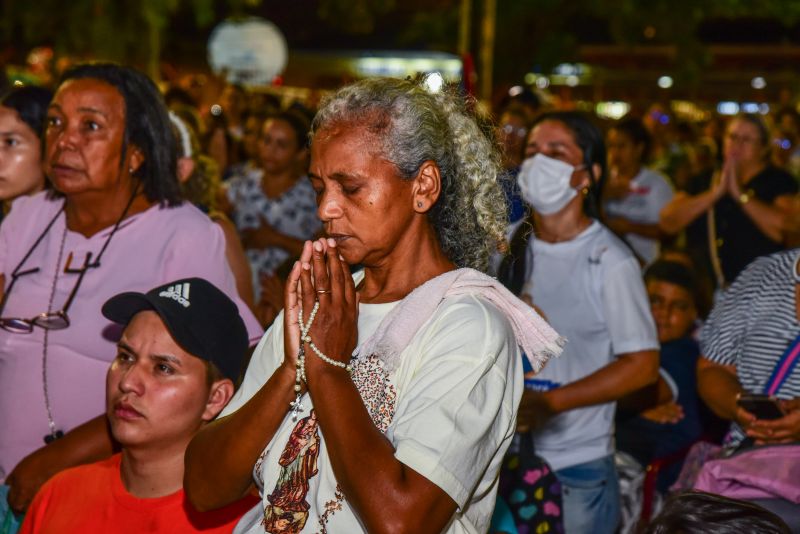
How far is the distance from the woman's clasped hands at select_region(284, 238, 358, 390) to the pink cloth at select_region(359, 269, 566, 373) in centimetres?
9

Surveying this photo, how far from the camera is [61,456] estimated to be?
12.3 feet

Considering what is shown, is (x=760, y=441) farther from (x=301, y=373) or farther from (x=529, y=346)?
(x=301, y=373)

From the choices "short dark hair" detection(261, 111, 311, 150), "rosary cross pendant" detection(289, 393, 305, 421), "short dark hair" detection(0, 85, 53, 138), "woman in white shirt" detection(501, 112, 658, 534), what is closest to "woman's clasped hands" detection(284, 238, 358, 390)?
"rosary cross pendant" detection(289, 393, 305, 421)

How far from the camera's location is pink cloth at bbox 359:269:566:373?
8.59 ft

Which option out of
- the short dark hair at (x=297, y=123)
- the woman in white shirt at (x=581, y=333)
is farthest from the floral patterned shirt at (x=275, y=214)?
the woman in white shirt at (x=581, y=333)

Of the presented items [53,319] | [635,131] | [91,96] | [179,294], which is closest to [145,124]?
[91,96]

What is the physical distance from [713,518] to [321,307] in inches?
44.1

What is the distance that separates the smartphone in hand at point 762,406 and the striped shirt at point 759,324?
0.12 m

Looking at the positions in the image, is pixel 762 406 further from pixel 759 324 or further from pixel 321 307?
pixel 321 307

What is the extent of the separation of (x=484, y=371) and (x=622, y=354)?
7.34ft

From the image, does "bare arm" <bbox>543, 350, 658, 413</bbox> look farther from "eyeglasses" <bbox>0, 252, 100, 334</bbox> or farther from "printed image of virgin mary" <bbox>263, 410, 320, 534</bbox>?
"printed image of virgin mary" <bbox>263, 410, 320, 534</bbox>

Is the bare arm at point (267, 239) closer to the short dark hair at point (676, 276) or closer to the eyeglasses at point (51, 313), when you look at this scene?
the short dark hair at point (676, 276)

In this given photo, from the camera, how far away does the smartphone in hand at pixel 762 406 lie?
4070mm

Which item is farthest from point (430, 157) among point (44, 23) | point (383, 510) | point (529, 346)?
point (44, 23)
